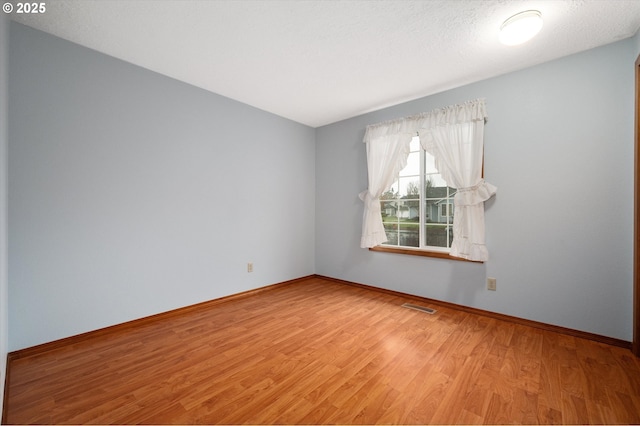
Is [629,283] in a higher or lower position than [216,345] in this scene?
higher

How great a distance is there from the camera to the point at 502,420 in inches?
55.3

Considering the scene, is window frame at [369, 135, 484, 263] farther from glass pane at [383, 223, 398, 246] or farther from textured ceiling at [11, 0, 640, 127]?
textured ceiling at [11, 0, 640, 127]

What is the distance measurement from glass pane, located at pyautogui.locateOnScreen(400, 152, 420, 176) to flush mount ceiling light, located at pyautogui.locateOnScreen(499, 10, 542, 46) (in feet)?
5.09

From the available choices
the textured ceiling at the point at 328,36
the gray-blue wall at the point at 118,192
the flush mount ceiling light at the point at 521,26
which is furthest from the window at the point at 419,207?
the gray-blue wall at the point at 118,192

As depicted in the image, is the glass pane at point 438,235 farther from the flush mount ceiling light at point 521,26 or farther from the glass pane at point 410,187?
the flush mount ceiling light at point 521,26

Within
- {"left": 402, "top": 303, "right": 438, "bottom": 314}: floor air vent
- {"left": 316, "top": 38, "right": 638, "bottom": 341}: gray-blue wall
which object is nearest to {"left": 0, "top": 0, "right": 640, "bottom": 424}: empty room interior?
{"left": 316, "top": 38, "right": 638, "bottom": 341}: gray-blue wall

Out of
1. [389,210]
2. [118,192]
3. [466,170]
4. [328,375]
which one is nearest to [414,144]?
[466,170]

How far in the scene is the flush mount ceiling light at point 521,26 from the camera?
1.89 m

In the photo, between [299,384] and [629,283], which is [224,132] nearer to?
[299,384]

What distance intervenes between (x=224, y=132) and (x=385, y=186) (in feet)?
7.41

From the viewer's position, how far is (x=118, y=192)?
250cm

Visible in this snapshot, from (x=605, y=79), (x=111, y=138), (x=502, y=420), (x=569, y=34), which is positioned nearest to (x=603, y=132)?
(x=605, y=79)

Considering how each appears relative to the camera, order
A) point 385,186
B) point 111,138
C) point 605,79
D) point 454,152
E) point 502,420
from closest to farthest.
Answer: point 502,420 → point 605,79 → point 111,138 → point 454,152 → point 385,186

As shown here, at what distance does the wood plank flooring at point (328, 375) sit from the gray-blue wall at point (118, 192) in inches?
17.0
